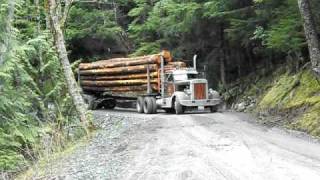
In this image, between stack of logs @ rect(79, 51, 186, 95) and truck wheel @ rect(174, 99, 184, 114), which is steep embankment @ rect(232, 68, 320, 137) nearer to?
truck wheel @ rect(174, 99, 184, 114)

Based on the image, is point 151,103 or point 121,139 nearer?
point 121,139

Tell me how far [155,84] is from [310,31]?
410 inches

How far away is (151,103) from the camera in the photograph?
79.5ft

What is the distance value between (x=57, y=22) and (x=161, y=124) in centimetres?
496

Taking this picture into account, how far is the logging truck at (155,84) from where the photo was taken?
Answer: 2280 centimetres

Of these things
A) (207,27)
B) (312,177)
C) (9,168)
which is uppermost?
(207,27)

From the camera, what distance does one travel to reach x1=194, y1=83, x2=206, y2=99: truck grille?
2269cm

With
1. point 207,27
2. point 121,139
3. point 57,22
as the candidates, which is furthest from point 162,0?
point 121,139

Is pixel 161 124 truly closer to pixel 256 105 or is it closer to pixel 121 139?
pixel 121 139

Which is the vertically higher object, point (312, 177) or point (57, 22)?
point (57, 22)

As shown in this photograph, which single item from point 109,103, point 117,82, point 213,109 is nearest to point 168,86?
point 213,109

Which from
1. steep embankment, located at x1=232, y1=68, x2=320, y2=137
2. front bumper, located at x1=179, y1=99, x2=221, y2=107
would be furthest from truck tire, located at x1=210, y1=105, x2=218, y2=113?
steep embankment, located at x1=232, y1=68, x2=320, y2=137

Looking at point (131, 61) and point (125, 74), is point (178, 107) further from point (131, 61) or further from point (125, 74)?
point (125, 74)

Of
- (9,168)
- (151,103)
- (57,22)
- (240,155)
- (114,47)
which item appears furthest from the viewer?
(114,47)
